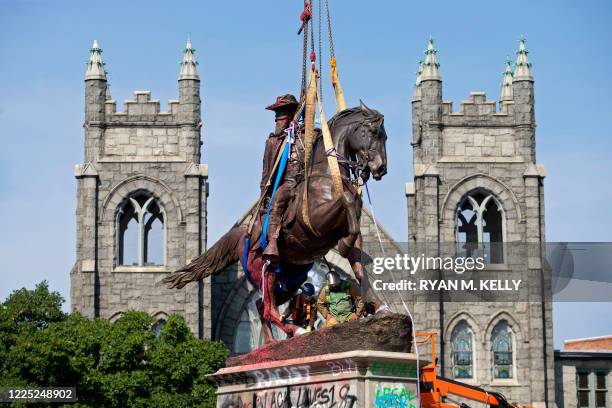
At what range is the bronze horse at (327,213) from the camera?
16.4 meters

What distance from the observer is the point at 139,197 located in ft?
165

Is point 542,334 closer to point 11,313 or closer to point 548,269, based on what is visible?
point 548,269

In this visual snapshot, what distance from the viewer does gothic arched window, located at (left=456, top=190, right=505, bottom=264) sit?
49781mm

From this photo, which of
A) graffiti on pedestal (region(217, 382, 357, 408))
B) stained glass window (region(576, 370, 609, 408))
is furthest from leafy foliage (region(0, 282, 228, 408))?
graffiti on pedestal (region(217, 382, 357, 408))

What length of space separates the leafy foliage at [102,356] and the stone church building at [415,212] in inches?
239

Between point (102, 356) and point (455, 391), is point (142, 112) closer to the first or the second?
point (102, 356)

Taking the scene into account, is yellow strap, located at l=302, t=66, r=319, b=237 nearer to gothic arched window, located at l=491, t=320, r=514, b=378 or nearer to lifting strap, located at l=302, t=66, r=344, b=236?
lifting strap, located at l=302, t=66, r=344, b=236

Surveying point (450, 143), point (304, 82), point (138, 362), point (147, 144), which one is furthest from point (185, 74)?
point (304, 82)

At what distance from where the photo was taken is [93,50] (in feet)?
165

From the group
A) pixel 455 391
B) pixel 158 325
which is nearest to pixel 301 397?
pixel 455 391

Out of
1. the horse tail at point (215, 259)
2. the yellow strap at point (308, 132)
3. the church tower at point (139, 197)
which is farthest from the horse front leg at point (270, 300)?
the church tower at point (139, 197)

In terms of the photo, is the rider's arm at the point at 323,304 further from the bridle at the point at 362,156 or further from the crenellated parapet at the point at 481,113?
the crenellated parapet at the point at 481,113

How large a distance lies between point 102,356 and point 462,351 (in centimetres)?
Answer: 1302

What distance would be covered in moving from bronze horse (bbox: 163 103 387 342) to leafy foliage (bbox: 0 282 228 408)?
21.5 m
